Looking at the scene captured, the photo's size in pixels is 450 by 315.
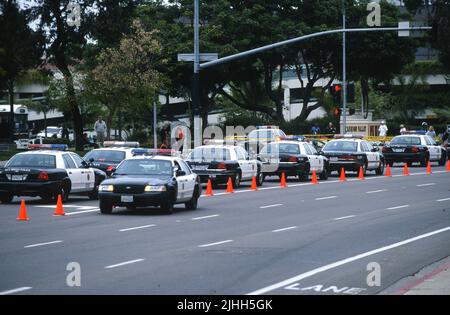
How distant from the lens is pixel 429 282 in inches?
529

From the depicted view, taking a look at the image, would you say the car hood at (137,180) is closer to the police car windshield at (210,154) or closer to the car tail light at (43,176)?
the car tail light at (43,176)

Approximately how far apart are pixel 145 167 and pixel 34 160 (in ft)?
13.3

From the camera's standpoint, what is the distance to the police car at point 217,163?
34.5m

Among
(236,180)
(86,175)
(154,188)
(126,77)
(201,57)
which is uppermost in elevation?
(201,57)

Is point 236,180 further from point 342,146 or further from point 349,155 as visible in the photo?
point 342,146

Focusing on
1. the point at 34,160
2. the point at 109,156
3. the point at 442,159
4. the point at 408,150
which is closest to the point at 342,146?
the point at 408,150

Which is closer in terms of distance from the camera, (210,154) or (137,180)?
(137,180)

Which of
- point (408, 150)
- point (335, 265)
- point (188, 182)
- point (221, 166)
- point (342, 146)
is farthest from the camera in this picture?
point (408, 150)

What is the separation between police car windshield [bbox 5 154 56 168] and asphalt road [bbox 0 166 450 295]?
3.66 ft

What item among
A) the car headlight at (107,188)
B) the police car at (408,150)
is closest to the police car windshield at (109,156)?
the car headlight at (107,188)

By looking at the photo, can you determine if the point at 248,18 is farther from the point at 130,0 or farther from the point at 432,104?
the point at 432,104
